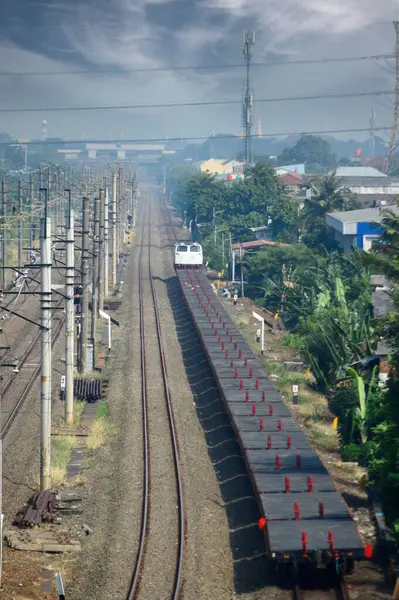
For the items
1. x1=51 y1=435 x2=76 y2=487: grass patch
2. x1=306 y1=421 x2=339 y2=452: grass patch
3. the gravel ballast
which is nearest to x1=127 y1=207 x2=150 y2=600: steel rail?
the gravel ballast

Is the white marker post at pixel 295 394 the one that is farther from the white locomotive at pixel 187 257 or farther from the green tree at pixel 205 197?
the green tree at pixel 205 197

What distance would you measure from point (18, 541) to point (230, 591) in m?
4.68

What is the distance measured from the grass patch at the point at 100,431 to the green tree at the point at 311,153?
162 metres

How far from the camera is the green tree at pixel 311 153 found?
188375 millimetres

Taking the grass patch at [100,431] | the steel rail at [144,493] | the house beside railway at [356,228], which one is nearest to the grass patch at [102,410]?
the grass patch at [100,431]

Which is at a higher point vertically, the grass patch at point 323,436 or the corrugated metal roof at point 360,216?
the corrugated metal roof at point 360,216

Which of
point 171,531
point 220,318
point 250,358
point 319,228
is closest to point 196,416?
point 250,358

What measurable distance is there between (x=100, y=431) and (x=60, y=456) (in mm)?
2186

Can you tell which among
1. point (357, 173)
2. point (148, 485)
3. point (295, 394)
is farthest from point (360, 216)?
point (357, 173)

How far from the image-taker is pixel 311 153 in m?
190

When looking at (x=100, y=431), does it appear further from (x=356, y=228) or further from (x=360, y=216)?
(x=360, y=216)

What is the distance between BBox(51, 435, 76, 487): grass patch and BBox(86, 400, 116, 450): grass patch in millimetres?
540

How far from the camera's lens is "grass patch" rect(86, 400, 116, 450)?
23953 mm

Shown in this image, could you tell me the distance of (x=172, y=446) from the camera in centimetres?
2359
